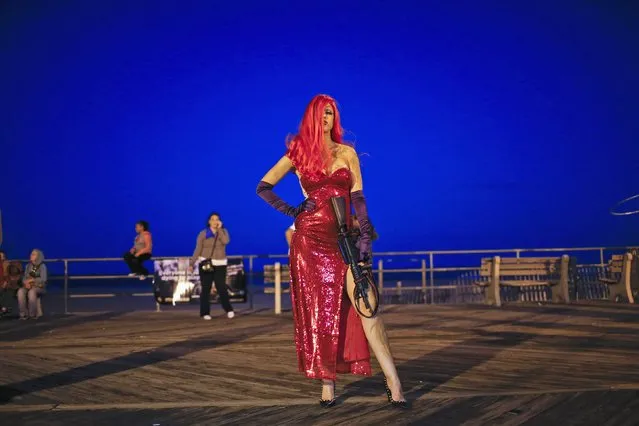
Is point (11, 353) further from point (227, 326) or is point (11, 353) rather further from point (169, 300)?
point (169, 300)

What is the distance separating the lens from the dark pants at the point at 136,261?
13.2 m

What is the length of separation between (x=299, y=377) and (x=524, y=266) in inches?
381

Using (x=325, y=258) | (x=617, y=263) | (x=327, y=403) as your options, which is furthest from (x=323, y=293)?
(x=617, y=263)

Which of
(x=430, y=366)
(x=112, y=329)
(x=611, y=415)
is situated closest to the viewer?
(x=611, y=415)

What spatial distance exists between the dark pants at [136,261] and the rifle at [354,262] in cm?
943

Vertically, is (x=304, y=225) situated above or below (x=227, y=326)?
above

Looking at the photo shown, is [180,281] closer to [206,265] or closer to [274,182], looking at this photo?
[206,265]

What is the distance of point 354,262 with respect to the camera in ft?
14.2

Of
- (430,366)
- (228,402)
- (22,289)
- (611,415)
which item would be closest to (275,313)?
(22,289)

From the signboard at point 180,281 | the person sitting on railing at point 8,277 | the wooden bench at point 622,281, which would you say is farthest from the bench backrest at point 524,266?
the person sitting on railing at point 8,277

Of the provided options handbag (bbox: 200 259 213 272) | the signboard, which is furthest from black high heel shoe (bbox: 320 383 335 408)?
the signboard

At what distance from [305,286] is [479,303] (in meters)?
10.9

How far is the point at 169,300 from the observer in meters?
13.7

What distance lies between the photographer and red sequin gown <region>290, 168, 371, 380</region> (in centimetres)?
439
